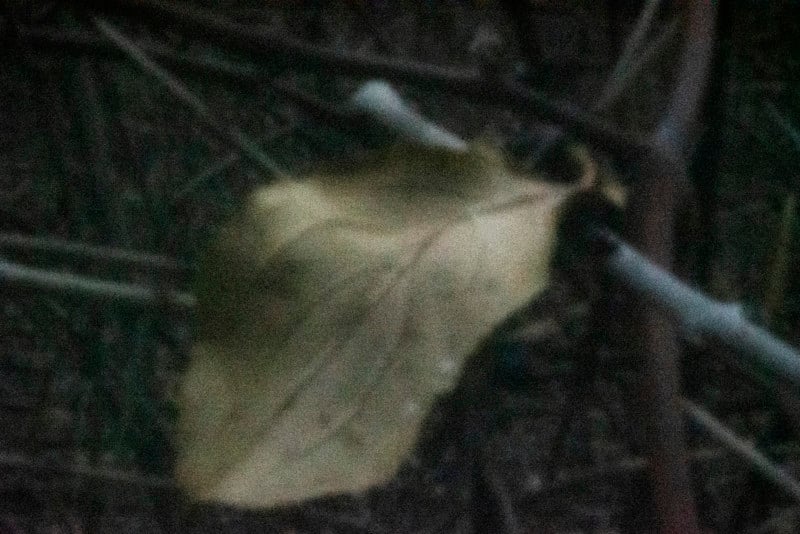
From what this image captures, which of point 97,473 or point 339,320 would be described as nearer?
point 339,320

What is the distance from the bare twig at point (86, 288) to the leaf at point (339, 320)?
0.18 feet

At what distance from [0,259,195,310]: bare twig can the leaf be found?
0.06 meters

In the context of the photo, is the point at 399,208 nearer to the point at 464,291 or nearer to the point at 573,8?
the point at 464,291

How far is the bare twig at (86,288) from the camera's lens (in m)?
0.22

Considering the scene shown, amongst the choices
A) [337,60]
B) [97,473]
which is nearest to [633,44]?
[337,60]

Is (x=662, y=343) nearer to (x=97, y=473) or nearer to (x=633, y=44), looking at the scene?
(x=633, y=44)

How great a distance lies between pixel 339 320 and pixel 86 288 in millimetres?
92

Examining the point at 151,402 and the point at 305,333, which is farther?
the point at 151,402

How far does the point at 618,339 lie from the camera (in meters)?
0.25

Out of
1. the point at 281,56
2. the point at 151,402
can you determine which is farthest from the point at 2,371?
the point at 281,56

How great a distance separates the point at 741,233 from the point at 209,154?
148 mm

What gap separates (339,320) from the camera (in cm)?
15

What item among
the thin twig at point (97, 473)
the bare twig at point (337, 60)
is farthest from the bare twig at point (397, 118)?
the thin twig at point (97, 473)

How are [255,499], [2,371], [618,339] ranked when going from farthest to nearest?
[2,371], [618,339], [255,499]
